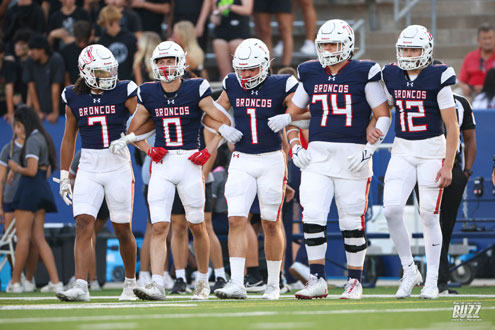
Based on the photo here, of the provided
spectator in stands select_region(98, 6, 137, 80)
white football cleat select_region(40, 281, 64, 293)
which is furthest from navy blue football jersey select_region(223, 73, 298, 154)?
spectator in stands select_region(98, 6, 137, 80)

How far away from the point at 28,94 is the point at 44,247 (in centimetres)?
331

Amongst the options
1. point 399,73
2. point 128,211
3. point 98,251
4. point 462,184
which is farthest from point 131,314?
point 98,251

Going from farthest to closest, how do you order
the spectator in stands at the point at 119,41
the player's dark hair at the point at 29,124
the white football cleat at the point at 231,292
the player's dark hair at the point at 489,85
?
the spectator in stands at the point at 119,41 → the player's dark hair at the point at 489,85 → the player's dark hair at the point at 29,124 → the white football cleat at the point at 231,292

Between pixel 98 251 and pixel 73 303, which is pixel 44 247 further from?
pixel 73 303

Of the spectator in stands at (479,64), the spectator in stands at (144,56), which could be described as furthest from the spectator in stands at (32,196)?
the spectator in stands at (479,64)

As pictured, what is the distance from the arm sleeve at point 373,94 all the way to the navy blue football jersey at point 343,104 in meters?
0.02

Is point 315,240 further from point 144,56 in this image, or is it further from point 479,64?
point 479,64

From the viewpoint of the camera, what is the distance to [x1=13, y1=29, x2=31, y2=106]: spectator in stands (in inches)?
527

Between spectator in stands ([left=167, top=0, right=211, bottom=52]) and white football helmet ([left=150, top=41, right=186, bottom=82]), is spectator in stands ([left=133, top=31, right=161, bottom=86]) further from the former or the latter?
white football helmet ([left=150, top=41, right=186, bottom=82])

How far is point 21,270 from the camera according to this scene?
10.4 metres

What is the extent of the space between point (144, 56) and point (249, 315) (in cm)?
660

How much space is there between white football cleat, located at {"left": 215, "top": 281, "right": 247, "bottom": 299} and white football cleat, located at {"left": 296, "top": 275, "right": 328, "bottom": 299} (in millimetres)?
432

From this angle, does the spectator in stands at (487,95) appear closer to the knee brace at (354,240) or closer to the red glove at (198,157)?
the knee brace at (354,240)

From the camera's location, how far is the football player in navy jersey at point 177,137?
26.4ft
